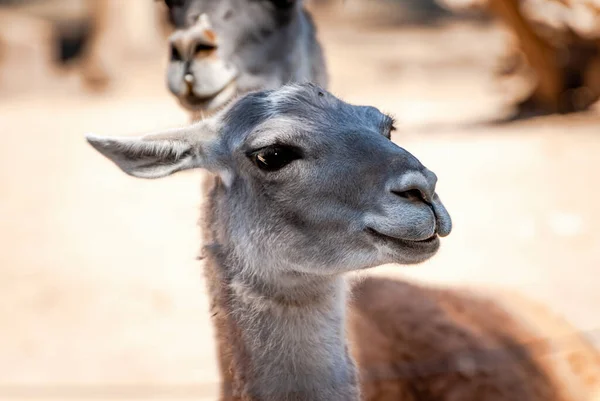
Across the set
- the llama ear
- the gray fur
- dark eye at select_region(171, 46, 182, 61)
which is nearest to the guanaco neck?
the gray fur

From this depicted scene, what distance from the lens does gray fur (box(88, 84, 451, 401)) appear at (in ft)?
8.15

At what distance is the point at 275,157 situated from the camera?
8.60ft

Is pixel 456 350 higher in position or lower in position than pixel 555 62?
higher

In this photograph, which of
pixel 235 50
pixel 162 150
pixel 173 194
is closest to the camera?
pixel 162 150

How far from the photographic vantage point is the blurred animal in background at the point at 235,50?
4055 mm

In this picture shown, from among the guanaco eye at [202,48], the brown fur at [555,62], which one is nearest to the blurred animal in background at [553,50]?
the brown fur at [555,62]

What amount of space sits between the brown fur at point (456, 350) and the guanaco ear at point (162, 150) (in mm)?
263

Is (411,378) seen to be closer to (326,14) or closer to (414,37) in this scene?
(414,37)

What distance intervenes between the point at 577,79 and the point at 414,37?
7036 mm

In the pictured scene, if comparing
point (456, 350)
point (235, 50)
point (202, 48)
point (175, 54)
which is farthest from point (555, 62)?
point (456, 350)

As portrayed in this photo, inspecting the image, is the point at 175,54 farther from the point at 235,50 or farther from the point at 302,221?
the point at 302,221

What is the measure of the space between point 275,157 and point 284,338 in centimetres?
54

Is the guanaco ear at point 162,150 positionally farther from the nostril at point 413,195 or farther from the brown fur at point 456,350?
the nostril at point 413,195

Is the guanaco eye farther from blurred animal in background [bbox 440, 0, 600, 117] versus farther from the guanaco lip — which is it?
blurred animal in background [bbox 440, 0, 600, 117]
